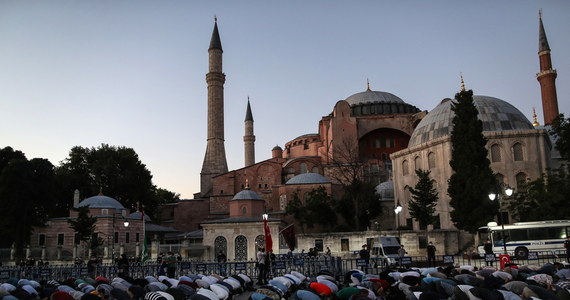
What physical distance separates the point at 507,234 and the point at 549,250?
6.14ft

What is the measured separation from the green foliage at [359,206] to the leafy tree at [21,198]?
69.3 ft

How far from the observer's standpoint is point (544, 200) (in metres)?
24.8

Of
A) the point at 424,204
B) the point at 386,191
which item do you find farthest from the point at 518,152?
the point at 386,191

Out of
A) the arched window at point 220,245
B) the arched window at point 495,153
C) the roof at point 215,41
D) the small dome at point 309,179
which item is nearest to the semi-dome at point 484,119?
the arched window at point 495,153

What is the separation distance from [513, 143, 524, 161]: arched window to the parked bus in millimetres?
8399

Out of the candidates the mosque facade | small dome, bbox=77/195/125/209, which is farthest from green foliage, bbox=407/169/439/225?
small dome, bbox=77/195/125/209

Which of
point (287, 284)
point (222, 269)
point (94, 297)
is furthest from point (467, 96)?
point (94, 297)

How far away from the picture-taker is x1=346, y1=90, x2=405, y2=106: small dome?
53.8m

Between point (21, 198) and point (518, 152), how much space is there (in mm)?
32423

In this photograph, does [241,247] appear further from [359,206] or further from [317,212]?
[359,206]

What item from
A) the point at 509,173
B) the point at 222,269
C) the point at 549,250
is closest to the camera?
the point at 222,269

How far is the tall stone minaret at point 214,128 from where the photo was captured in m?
49.2

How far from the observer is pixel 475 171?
24.5 meters

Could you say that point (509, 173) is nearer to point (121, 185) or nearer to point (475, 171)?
point (475, 171)
